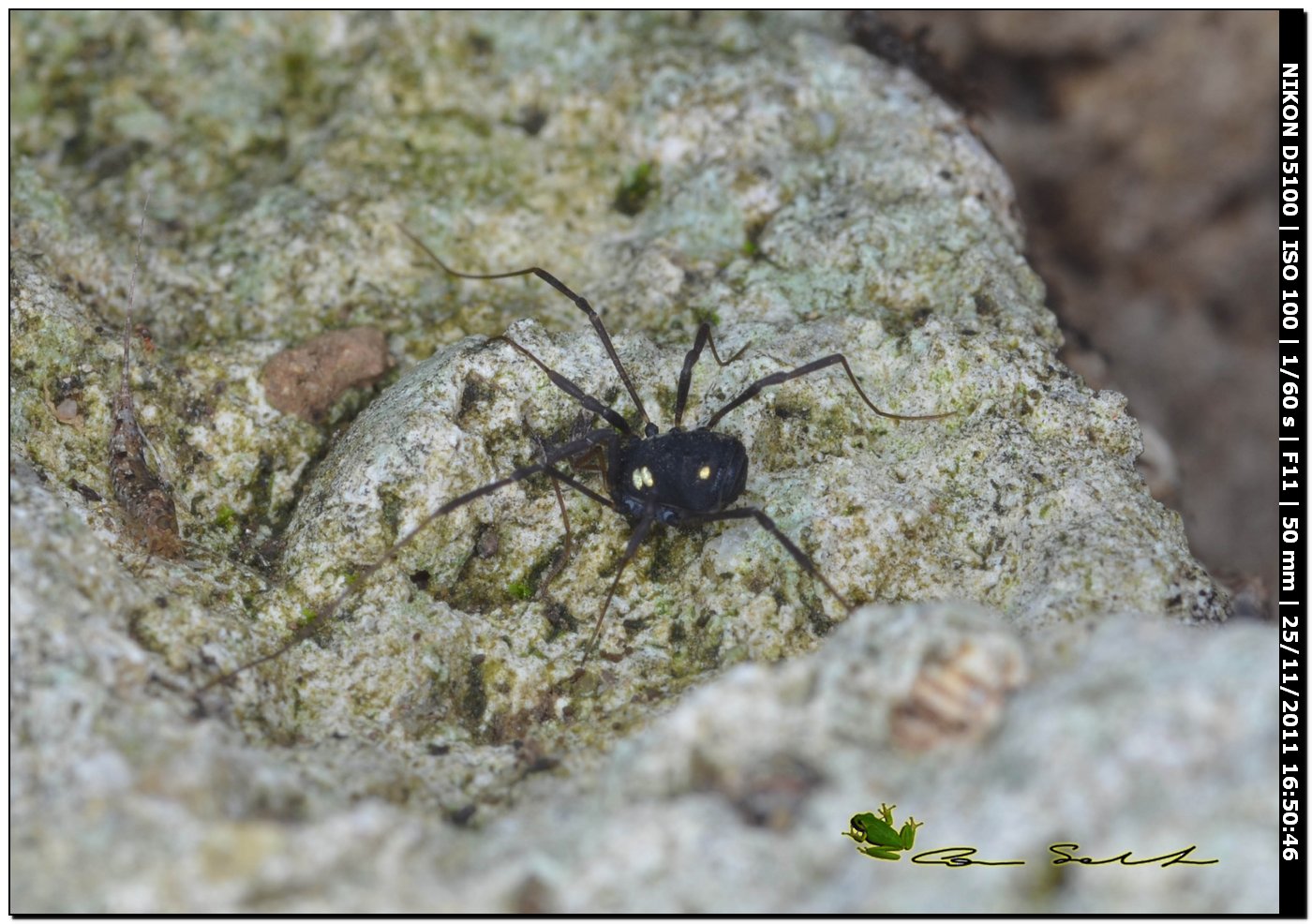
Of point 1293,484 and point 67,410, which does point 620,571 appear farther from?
point 1293,484

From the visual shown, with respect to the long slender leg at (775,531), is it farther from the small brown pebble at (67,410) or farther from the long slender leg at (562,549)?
the small brown pebble at (67,410)

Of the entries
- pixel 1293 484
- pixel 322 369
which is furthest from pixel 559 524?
pixel 1293 484

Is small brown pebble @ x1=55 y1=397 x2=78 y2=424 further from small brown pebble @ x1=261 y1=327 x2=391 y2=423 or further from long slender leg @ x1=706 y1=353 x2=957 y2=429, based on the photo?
long slender leg @ x1=706 y1=353 x2=957 y2=429

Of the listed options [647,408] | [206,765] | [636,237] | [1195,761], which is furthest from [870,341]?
[206,765]

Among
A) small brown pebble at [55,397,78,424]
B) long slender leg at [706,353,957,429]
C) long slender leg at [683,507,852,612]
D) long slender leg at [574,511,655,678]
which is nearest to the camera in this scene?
long slender leg at [683,507,852,612]

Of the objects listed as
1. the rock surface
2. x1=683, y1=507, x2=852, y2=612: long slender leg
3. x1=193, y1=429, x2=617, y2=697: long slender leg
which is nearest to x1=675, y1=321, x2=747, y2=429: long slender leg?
the rock surface

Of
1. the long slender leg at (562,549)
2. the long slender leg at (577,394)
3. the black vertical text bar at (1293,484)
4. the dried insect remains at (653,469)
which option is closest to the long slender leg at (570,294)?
the dried insect remains at (653,469)
